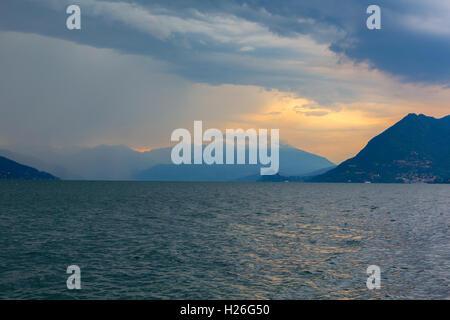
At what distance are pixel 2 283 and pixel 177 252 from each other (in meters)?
17.9

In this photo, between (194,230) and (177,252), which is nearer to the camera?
(177,252)

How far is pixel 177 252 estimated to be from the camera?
4234 centimetres

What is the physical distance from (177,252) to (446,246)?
34680mm

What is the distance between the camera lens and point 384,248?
4700cm
